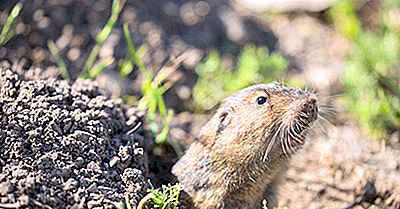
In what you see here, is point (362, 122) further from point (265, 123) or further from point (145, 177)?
point (145, 177)

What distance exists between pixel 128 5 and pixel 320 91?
1.42m

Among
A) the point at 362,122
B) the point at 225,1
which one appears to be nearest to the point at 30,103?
the point at 362,122

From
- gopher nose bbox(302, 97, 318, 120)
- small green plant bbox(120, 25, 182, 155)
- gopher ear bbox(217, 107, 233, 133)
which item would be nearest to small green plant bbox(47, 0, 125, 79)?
small green plant bbox(120, 25, 182, 155)

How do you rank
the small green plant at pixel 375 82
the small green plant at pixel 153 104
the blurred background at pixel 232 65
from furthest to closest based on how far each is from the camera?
1. the small green plant at pixel 375 82
2. the blurred background at pixel 232 65
3. the small green plant at pixel 153 104

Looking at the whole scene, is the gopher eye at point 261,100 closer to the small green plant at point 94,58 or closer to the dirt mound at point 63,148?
the dirt mound at point 63,148

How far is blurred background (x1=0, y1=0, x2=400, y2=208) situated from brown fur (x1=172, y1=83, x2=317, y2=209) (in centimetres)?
20

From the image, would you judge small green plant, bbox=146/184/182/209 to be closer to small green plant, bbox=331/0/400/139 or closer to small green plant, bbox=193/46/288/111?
small green plant, bbox=193/46/288/111

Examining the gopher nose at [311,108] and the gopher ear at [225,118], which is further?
the gopher ear at [225,118]

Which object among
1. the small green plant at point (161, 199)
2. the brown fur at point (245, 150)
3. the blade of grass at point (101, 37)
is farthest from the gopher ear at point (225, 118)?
the blade of grass at point (101, 37)

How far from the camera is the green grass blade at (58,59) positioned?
12.7ft

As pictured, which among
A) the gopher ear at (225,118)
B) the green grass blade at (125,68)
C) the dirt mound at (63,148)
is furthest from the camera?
the green grass blade at (125,68)

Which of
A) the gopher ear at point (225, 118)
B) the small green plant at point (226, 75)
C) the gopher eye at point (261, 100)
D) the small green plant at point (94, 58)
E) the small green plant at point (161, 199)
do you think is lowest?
the small green plant at point (226, 75)

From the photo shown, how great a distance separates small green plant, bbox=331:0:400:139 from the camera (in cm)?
409

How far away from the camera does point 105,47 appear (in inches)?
171
